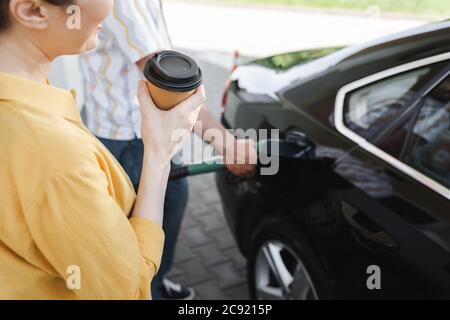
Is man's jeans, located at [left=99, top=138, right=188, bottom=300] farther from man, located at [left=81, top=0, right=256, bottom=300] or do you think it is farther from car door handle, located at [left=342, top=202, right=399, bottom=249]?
car door handle, located at [left=342, top=202, right=399, bottom=249]

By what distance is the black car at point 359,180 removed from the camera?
1586 mm

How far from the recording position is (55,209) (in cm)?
89

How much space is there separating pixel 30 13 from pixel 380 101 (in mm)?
1417

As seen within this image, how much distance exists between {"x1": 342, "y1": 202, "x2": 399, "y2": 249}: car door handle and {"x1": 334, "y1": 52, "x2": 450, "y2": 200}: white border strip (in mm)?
207

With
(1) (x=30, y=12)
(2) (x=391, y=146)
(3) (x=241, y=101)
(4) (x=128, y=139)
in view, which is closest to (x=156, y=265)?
(1) (x=30, y=12)

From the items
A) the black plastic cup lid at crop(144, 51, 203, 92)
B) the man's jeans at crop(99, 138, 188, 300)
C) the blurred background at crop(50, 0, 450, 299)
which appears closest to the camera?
the black plastic cup lid at crop(144, 51, 203, 92)

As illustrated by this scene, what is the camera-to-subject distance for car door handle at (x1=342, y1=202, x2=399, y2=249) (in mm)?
1631

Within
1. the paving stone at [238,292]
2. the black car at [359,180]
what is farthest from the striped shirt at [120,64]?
the paving stone at [238,292]

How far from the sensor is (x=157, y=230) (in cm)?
111

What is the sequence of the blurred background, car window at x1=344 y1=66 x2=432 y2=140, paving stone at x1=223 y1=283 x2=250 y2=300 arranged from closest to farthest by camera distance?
car window at x1=344 y1=66 x2=432 y2=140 < paving stone at x1=223 y1=283 x2=250 y2=300 < the blurred background

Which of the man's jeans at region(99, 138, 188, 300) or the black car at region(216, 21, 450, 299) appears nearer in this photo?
the black car at region(216, 21, 450, 299)

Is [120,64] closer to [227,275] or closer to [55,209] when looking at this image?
[55,209]

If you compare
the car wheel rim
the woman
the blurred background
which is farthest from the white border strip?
the woman
